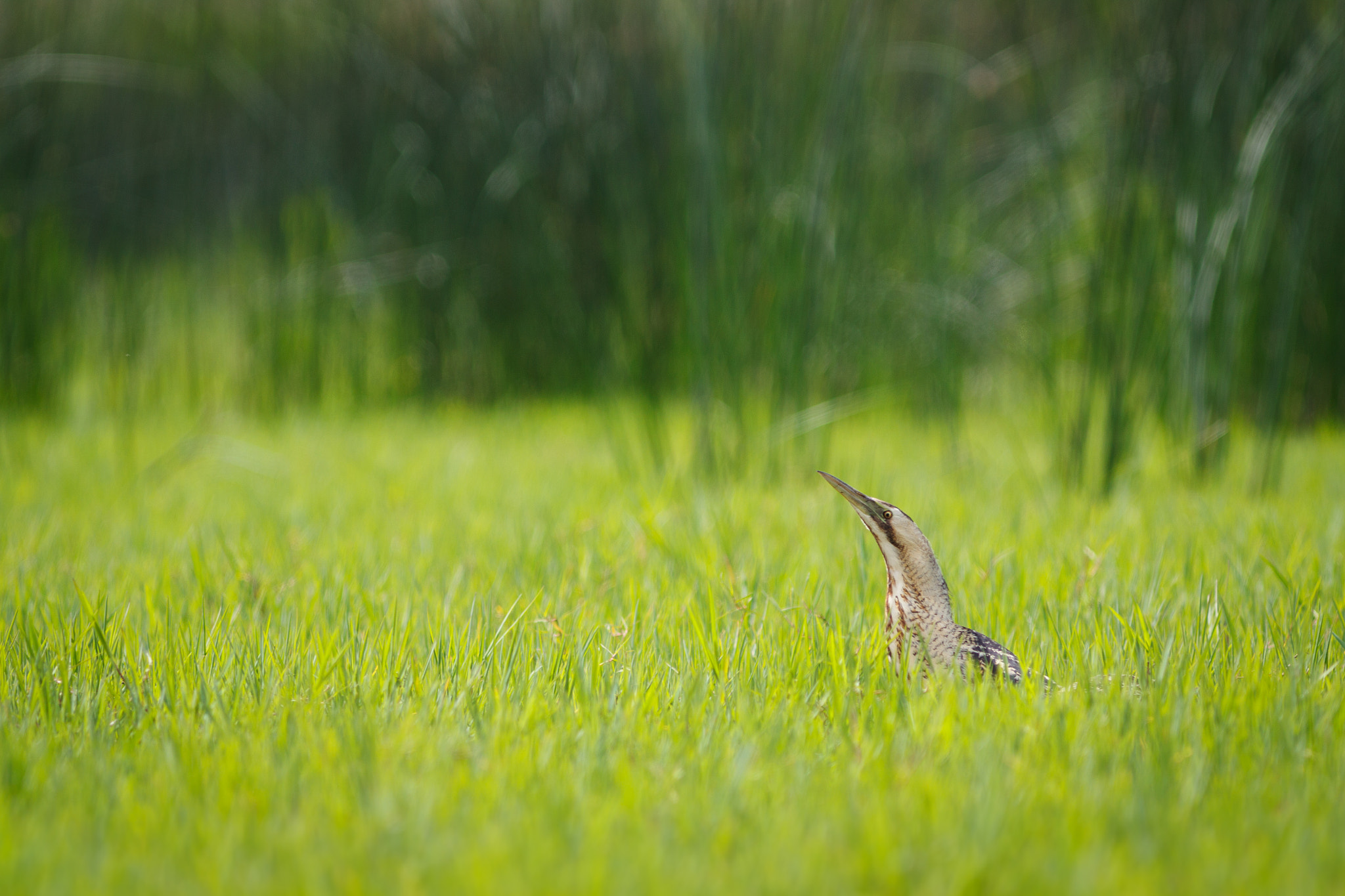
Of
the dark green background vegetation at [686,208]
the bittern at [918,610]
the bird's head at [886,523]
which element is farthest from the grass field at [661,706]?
the dark green background vegetation at [686,208]

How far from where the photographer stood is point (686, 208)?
9.93 ft

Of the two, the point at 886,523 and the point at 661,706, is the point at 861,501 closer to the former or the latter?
the point at 886,523

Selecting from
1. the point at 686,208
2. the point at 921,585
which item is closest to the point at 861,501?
the point at 921,585

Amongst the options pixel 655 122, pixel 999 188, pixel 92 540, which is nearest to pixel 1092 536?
pixel 655 122

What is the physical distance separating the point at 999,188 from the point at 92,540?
13.5 ft

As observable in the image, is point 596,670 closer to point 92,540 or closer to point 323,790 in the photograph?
point 323,790

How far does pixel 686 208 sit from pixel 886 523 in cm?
175

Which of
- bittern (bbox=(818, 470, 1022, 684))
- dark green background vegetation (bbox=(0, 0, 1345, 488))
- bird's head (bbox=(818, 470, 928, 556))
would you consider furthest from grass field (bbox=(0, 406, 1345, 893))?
dark green background vegetation (bbox=(0, 0, 1345, 488))

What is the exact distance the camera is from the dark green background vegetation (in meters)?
2.85

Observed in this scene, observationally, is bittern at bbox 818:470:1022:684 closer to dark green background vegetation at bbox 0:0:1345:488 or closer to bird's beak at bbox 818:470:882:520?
bird's beak at bbox 818:470:882:520

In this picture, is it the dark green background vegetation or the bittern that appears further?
the dark green background vegetation

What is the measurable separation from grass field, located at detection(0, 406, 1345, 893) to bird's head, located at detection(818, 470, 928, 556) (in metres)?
0.18

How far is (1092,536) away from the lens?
2.30 meters

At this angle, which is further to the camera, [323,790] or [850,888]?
[323,790]
